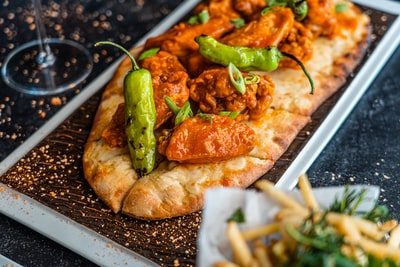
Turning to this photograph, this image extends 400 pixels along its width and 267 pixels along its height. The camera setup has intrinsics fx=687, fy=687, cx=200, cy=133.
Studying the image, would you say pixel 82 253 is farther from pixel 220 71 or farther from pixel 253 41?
pixel 253 41

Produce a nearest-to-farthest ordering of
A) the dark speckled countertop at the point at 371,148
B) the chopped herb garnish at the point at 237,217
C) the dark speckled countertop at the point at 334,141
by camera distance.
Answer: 1. the chopped herb garnish at the point at 237,217
2. the dark speckled countertop at the point at 334,141
3. the dark speckled countertop at the point at 371,148

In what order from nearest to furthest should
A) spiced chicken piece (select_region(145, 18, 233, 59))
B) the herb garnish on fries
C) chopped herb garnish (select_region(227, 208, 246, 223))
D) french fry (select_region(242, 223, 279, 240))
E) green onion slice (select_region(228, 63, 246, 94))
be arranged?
the herb garnish on fries
french fry (select_region(242, 223, 279, 240))
chopped herb garnish (select_region(227, 208, 246, 223))
green onion slice (select_region(228, 63, 246, 94))
spiced chicken piece (select_region(145, 18, 233, 59))

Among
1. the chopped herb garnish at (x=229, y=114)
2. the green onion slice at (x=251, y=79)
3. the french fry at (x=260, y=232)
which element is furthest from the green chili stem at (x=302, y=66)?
the french fry at (x=260, y=232)

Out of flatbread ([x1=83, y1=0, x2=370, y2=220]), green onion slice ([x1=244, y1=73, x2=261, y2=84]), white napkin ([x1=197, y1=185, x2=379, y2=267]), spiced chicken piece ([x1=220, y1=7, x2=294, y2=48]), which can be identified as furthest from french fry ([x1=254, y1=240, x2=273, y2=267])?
spiced chicken piece ([x1=220, y1=7, x2=294, y2=48])

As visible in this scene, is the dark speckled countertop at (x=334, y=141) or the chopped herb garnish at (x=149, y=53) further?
the chopped herb garnish at (x=149, y=53)

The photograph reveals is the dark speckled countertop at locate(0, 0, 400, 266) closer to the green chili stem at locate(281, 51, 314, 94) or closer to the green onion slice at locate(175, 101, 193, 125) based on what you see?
the green chili stem at locate(281, 51, 314, 94)

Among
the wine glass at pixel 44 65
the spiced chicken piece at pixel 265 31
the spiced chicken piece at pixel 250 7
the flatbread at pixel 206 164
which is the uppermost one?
the spiced chicken piece at pixel 265 31

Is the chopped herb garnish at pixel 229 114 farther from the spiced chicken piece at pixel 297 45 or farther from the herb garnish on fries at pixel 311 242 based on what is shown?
the herb garnish on fries at pixel 311 242
